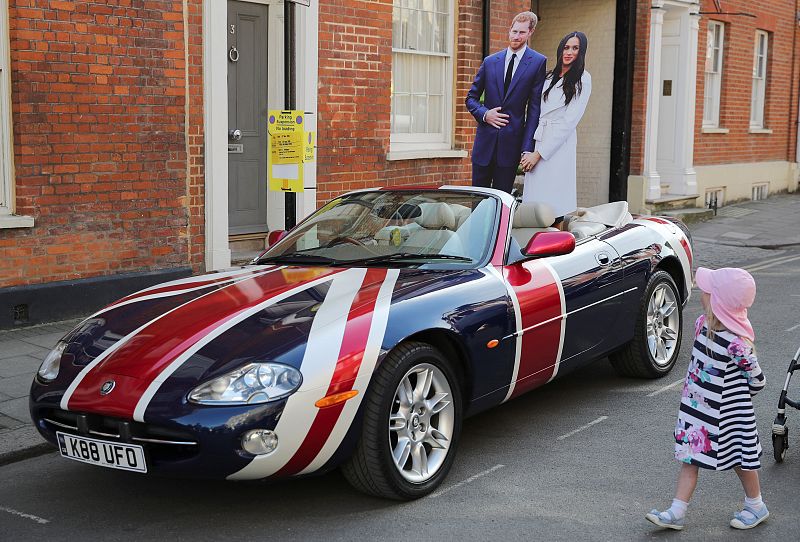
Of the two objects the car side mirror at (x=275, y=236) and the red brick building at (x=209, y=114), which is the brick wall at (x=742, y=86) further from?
the car side mirror at (x=275, y=236)

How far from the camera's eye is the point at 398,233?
A: 6.07 m

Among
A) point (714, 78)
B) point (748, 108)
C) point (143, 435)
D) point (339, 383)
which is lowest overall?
point (143, 435)

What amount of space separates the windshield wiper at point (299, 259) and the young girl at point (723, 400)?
216 centimetres

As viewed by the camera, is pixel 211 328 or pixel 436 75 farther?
pixel 436 75

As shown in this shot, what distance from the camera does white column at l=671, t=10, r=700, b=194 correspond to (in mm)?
18500

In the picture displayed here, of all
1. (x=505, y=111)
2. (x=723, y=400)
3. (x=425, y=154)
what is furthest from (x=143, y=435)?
(x=425, y=154)

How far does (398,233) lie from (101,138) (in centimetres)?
419

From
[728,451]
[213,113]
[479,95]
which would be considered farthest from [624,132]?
[728,451]

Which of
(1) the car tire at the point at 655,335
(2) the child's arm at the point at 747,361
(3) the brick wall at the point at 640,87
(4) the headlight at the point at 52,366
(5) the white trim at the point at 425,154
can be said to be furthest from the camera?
(3) the brick wall at the point at 640,87

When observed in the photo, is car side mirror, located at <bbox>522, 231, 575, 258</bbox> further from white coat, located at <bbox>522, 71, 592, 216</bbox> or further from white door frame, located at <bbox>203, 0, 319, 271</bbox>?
white coat, located at <bbox>522, 71, 592, 216</bbox>

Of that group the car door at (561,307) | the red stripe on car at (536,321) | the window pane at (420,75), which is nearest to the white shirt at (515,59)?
the window pane at (420,75)

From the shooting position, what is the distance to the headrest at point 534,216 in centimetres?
679

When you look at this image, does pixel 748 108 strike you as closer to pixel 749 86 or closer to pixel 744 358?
pixel 749 86

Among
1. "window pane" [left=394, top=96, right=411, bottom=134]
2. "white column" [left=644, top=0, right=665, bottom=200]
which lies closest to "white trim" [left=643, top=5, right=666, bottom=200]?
"white column" [left=644, top=0, right=665, bottom=200]
